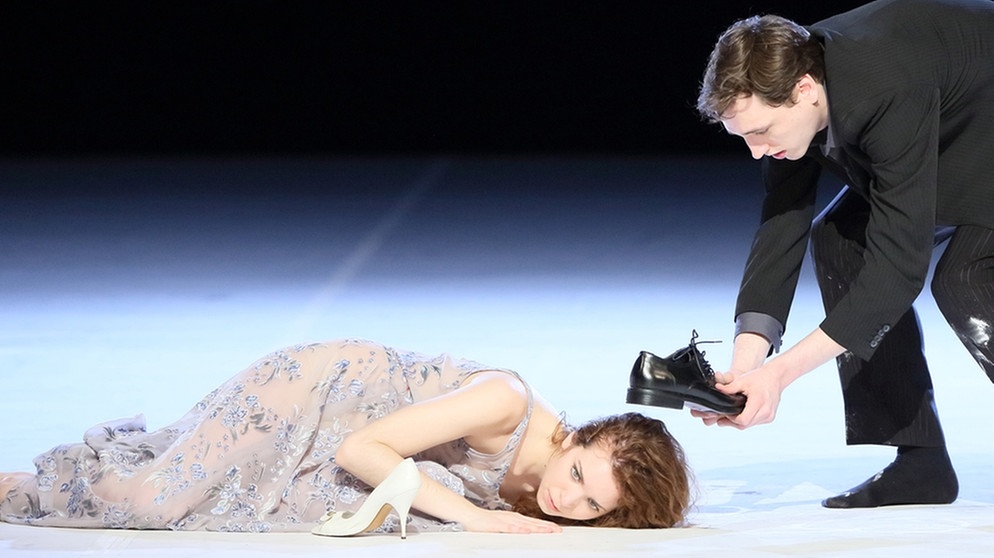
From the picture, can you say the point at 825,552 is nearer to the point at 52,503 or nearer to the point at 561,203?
the point at 52,503

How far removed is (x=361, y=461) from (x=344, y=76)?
943 centimetres

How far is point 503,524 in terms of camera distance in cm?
249

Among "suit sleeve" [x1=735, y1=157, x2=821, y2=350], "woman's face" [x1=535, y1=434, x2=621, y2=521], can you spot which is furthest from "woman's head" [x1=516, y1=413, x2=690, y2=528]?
"suit sleeve" [x1=735, y1=157, x2=821, y2=350]

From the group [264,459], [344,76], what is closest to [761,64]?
[264,459]

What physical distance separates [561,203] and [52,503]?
5.52 meters

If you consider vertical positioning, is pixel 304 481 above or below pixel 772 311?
below

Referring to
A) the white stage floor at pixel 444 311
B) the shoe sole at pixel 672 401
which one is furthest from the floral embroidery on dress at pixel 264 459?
the shoe sole at pixel 672 401

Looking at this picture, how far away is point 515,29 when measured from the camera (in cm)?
1155

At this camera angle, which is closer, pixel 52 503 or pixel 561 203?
pixel 52 503

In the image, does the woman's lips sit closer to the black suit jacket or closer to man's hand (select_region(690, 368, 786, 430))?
man's hand (select_region(690, 368, 786, 430))

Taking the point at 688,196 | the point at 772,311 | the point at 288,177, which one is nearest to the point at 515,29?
→ the point at 288,177

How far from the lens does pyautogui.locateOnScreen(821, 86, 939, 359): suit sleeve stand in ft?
8.04

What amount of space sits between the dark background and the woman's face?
858 cm

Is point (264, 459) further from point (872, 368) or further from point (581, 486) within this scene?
point (872, 368)
